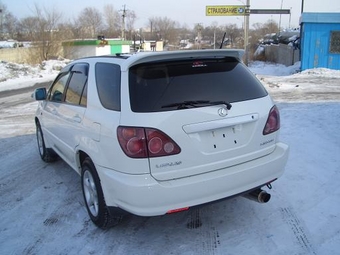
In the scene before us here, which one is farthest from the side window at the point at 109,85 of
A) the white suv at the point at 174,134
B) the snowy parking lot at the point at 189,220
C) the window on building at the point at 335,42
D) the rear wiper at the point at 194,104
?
the window on building at the point at 335,42

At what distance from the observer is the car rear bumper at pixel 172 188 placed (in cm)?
288

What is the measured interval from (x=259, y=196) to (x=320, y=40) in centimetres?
1706

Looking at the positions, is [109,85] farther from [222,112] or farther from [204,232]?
[204,232]

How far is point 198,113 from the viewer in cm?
297

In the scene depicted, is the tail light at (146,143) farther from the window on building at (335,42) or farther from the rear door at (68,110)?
the window on building at (335,42)

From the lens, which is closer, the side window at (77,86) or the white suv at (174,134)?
the white suv at (174,134)

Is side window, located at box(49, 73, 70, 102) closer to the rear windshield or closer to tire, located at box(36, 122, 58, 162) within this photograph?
tire, located at box(36, 122, 58, 162)

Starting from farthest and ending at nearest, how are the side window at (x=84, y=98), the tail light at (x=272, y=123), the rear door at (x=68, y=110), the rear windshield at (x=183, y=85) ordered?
1. the rear door at (x=68, y=110)
2. the side window at (x=84, y=98)
3. the tail light at (x=272, y=123)
4. the rear windshield at (x=183, y=85)

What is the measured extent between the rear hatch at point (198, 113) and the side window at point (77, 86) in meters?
0.97

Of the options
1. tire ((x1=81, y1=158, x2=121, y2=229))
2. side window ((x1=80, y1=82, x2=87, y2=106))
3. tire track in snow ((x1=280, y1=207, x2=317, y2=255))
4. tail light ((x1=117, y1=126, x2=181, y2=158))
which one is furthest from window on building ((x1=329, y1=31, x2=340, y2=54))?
tail light ((x1=117, y1=126, x2=181, y2=158))

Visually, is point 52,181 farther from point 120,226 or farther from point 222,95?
point 222,95

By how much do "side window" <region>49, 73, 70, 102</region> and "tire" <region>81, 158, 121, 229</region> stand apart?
4.43 ft

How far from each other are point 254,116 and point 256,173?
0.54m

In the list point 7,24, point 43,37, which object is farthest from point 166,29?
point 43,37
